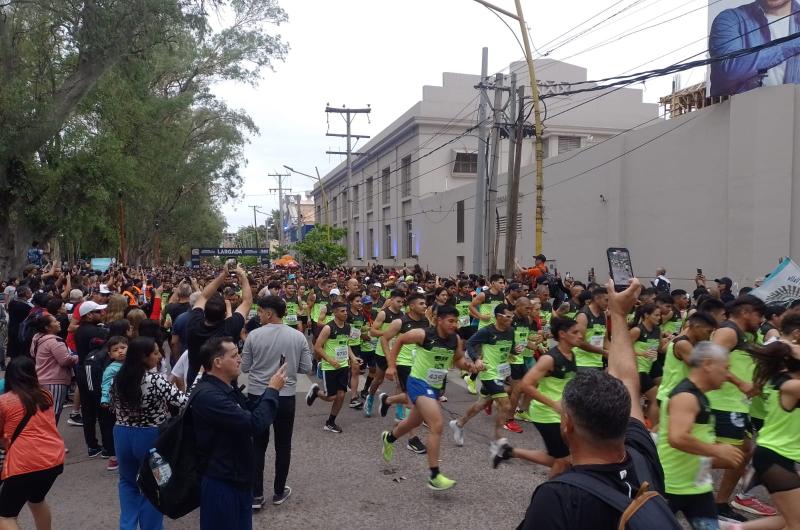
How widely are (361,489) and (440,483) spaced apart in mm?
793

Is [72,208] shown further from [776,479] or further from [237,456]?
[776,479]

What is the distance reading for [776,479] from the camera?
3803 mm

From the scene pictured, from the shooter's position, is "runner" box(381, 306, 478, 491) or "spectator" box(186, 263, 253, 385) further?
"runner" box(381, 306, 478, 491)

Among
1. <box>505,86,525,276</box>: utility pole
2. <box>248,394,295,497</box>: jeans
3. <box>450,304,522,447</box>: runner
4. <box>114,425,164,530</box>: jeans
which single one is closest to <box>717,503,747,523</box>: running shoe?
<box>450,304,522,447</box>: runner

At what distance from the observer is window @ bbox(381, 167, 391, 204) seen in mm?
45562

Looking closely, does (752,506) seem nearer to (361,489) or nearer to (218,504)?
(361,489)

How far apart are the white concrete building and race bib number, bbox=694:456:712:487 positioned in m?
28.2

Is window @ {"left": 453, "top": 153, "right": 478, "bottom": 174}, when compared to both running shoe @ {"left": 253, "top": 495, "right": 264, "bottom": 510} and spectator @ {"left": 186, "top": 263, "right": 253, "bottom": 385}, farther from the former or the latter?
running shoe @ {"left": 253, "top": 495, "right": 264, "bottom": 510}

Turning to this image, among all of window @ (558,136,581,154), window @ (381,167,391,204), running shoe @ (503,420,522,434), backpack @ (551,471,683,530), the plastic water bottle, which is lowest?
running shoe @ (503,420,522,434)

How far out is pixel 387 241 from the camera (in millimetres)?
47500

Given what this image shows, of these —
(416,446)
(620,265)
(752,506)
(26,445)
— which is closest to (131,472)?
(26,445)

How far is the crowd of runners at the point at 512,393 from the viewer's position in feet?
7.63

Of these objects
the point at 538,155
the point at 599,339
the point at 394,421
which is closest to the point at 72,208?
the point at 538,155

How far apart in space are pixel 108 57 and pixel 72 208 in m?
6.31
